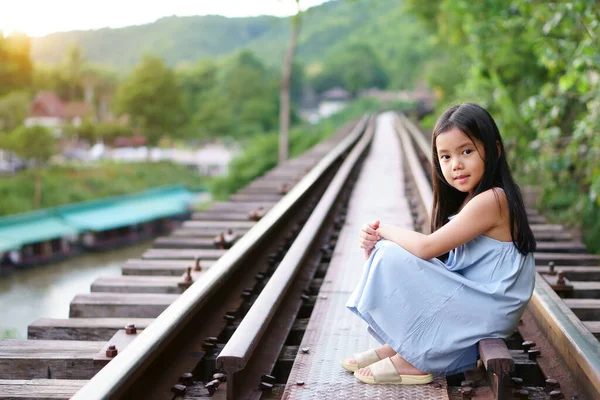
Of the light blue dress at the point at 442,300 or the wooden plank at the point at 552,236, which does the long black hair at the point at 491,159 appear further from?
the wooden plank at the point at 552,236

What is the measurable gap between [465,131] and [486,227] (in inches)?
12.7

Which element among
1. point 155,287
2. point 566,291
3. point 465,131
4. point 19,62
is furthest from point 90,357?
point 19,62

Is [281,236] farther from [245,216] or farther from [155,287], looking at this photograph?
[155,287]

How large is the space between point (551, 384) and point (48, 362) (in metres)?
1.70

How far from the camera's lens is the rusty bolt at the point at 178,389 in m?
2.35

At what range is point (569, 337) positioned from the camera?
97.6 inches

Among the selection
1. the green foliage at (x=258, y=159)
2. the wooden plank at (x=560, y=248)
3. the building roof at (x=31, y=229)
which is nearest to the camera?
the wooden plank at (x=560, y=248)

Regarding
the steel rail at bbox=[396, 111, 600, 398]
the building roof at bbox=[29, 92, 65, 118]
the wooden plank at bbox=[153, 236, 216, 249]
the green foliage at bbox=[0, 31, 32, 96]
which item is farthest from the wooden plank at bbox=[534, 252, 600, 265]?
the building roof at bbox=[29, 92, 65, 118]

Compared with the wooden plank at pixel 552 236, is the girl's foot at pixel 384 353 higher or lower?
lower

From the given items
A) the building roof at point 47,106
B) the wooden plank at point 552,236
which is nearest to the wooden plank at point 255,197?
the wooden plank at point 552,236

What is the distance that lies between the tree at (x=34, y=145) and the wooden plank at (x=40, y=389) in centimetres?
4870

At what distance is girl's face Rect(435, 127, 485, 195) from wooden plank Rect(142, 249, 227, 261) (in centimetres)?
204

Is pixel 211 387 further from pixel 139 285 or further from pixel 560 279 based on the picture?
pixel 560 279

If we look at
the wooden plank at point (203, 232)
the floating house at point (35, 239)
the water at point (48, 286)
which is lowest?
the water at point (48, 286)
